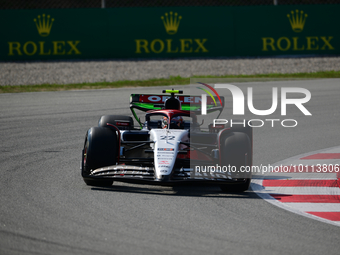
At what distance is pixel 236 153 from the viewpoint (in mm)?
6211

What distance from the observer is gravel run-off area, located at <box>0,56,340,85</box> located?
53.5 feet

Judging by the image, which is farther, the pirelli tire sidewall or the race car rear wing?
the race car rear wing

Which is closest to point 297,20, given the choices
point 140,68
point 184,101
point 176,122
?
point 140,68

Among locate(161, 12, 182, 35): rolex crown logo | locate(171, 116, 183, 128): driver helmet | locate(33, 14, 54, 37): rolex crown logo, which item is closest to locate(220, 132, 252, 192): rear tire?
locate(171, 116, 183, 128): driver helmet

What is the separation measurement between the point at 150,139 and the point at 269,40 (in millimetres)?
12914

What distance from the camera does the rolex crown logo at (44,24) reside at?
57.8 ft

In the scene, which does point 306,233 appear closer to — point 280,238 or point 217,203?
point 280,238

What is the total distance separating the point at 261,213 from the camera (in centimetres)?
529

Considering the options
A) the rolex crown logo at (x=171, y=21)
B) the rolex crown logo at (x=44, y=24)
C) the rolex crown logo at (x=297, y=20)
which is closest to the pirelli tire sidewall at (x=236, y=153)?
the rolex crown logo at (x=171, y=21)

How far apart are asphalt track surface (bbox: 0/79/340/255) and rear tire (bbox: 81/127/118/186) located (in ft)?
0.46

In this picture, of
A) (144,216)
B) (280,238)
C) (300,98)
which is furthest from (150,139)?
(300,98)

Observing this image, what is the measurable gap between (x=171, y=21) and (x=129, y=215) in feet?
45.3

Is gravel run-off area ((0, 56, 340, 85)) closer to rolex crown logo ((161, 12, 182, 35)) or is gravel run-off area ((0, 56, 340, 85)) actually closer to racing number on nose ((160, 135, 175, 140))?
rolex crown logo ((161, 12, 182, 35))

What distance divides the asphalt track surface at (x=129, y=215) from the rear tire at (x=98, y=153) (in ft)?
0.46
